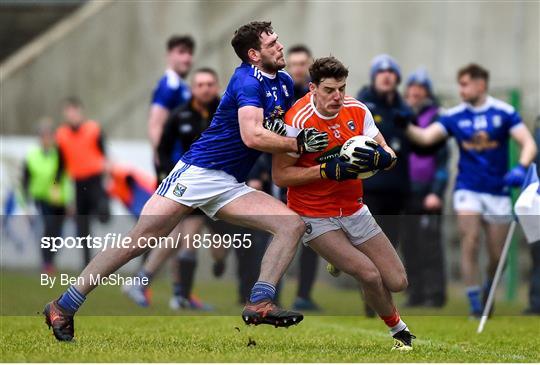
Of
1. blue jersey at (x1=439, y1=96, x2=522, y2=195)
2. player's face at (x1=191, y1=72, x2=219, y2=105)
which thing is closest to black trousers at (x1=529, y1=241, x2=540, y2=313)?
blue jersey at (x1=439, y1=96, x2=522, y2=195)

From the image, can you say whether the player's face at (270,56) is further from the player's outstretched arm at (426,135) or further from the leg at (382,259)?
the player's outstretched arm at (426,135)

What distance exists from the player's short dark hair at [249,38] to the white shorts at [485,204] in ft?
14.0

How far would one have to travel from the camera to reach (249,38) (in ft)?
28.9

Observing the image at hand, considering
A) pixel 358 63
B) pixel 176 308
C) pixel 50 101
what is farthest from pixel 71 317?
pixel 50 101

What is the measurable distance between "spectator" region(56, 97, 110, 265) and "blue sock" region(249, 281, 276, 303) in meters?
8.71

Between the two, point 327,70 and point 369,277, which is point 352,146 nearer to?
point 327,70

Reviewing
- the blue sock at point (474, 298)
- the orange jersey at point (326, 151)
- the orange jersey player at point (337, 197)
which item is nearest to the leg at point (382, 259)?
the orange jersey player at point (337, 197)

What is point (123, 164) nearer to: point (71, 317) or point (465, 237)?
point (465, 237)

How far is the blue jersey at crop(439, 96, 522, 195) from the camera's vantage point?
12.5 meters

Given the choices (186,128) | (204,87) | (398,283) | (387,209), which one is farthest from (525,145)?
(398,283)

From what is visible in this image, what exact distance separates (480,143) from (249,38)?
436 cm

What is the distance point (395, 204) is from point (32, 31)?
10898mm

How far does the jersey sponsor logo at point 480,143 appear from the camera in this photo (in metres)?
12.5

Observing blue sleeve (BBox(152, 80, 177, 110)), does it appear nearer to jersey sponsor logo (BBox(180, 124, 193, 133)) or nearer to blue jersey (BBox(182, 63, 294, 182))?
jersey sponsor logo (BBox(180, 124, 193, 133))
